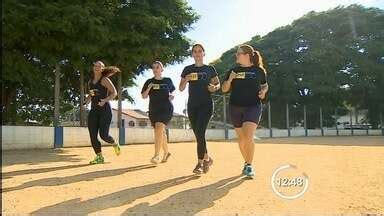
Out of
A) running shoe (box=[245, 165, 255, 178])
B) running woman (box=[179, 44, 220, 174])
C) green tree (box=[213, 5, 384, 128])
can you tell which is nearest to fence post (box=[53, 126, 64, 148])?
running woman (box=[179, 44, 220, 174])

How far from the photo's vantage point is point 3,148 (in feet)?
42.0

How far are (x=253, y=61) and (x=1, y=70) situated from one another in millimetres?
7928

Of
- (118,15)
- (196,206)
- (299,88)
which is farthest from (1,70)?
(299,88)

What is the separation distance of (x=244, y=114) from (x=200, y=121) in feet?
2.17

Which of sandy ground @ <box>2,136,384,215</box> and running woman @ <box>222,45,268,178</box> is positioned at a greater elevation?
running woman @ <box>222,45,268,178</box>

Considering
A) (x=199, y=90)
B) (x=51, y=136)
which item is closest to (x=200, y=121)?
(x=199, y=90)

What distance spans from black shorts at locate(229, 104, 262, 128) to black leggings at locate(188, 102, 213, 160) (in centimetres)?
42

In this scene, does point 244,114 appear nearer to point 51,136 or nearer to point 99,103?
point 99,103

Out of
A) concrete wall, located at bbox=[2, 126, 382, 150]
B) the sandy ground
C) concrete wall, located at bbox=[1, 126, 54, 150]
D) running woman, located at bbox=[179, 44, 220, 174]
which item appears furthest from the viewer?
concrete wall, located at bbox=[2, 126, 382, 150]

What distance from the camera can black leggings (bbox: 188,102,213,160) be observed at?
669 centimetres

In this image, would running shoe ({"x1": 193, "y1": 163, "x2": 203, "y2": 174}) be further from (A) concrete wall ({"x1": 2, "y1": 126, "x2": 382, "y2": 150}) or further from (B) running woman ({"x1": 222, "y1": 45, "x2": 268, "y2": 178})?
(A) concrete wall ({"x1": 2, "y1": 126, "x2": 382, "y2": 150})

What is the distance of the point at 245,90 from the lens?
6.51 meters

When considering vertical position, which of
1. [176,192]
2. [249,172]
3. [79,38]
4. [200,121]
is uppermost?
[79,38]

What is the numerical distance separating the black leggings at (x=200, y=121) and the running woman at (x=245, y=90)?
40cm
